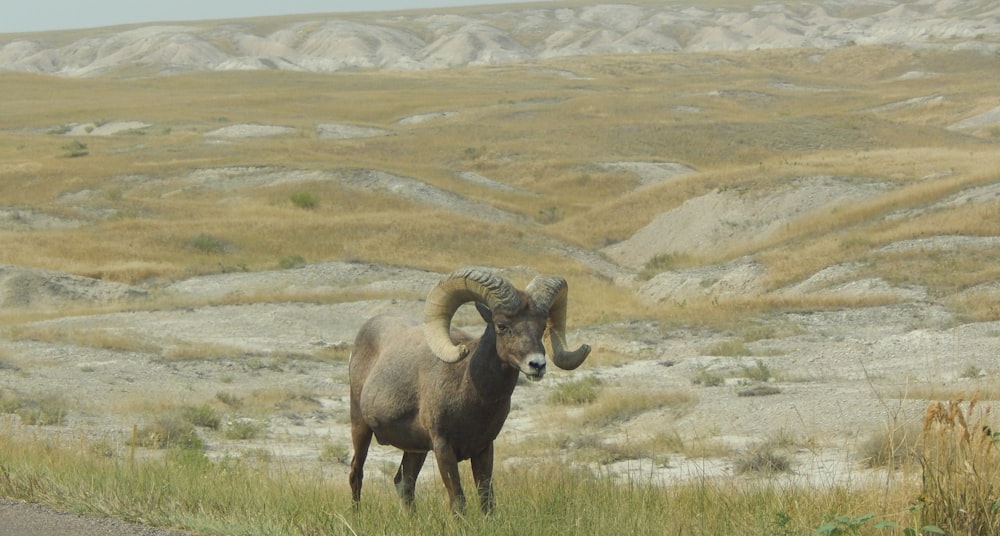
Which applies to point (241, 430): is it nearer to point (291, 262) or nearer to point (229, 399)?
point (229, 399)

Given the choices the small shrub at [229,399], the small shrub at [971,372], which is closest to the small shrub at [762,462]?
the small shrub at [971,372]

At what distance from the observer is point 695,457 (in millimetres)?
15570

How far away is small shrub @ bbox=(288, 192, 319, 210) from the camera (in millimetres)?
54094

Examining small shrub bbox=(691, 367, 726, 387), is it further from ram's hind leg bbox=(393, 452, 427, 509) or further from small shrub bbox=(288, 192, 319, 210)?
small shrub bbox=(288, 192, 319, 210)

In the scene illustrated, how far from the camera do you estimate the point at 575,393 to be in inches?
873

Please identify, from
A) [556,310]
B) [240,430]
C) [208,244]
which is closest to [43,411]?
[240,430]

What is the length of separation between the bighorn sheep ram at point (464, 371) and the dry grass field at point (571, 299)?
0.53 metres

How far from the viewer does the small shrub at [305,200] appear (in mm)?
54094


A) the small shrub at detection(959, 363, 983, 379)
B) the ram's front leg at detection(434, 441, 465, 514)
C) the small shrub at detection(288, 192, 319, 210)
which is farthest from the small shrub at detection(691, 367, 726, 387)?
the small shrub at detection(288, 192, 319, 210)

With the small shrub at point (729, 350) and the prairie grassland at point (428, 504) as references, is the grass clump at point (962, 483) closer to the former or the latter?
the prairie grassland at point (428, 504)

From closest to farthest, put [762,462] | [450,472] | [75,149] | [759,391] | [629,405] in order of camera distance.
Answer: [450,472], [762,462], [629,405], [759,391], [75,149]

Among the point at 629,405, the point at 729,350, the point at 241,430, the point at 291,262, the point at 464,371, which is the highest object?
the point at 464,371

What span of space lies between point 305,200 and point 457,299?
45510 millimetres

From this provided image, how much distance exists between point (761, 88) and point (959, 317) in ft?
292
